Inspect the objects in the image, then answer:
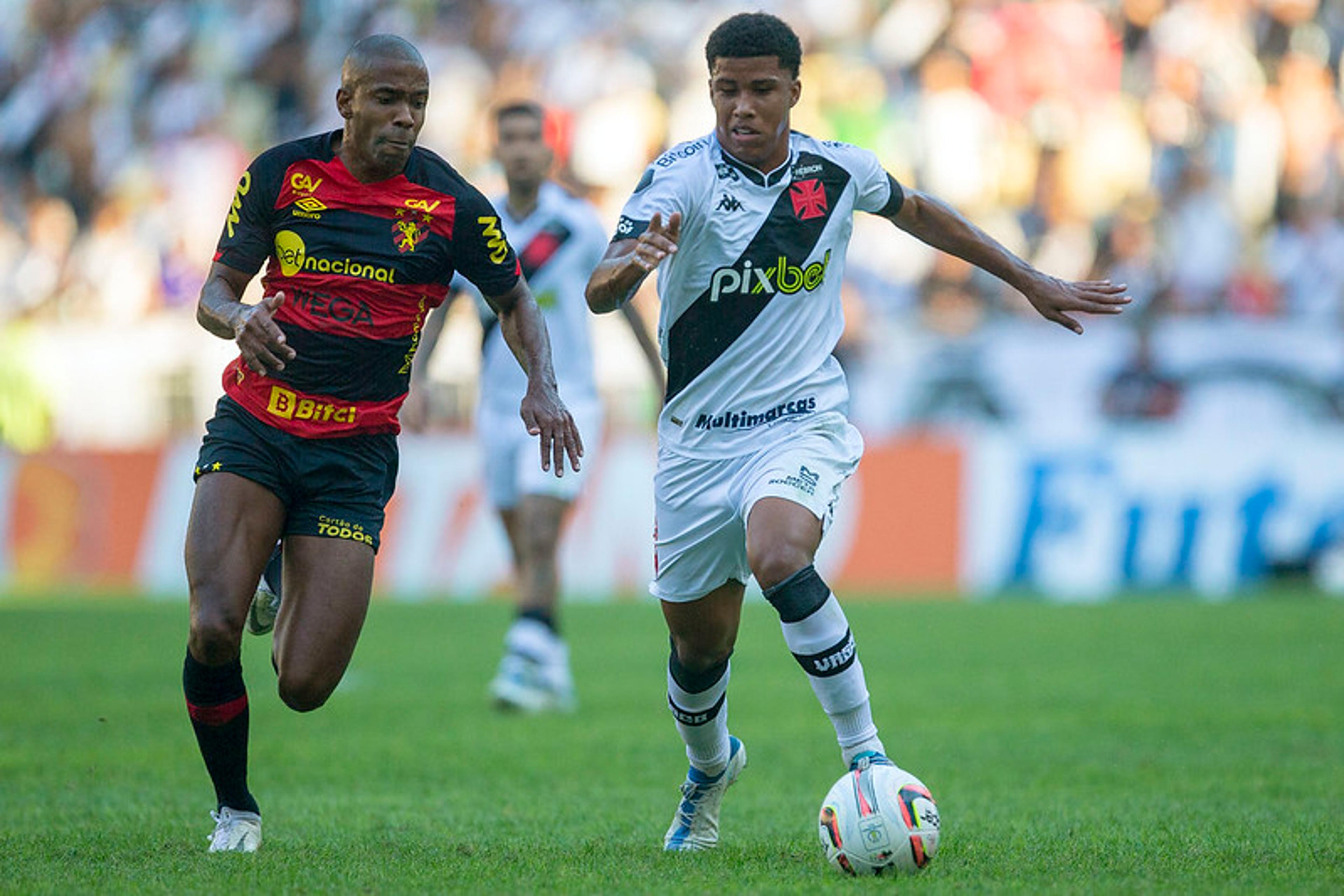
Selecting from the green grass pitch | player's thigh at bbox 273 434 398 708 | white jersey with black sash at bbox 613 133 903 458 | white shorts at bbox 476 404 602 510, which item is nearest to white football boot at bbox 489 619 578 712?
the green grass pitch

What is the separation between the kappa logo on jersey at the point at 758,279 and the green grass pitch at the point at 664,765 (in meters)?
1.91

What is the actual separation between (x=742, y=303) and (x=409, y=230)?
118cm

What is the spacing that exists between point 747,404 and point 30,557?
16.2 metres

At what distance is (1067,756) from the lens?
911cm

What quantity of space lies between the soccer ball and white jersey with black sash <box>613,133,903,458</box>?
1.31 meters

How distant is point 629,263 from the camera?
5980 mm

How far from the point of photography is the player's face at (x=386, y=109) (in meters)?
6.43

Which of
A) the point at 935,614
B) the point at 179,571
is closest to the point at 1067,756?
the point at 935,614

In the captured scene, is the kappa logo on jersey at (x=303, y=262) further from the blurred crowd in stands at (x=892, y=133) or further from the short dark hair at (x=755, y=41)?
the blurred crowd in stands at (x=892, y=133)

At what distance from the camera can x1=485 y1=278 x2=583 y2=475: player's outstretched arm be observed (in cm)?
647

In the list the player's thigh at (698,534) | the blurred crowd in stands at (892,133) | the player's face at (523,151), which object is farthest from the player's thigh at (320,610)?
the blurred crowd in stands at (892,133)

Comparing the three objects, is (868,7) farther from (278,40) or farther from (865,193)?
(865,193)

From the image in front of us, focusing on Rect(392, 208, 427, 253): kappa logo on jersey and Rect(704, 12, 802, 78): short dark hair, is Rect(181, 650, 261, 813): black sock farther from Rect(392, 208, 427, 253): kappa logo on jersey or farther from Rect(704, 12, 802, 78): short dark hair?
Rect(704, 12, 802, 78): short dark hair

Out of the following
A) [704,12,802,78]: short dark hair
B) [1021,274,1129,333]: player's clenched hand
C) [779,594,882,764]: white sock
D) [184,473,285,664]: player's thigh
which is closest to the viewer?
[779,594,882,764]: white sock
